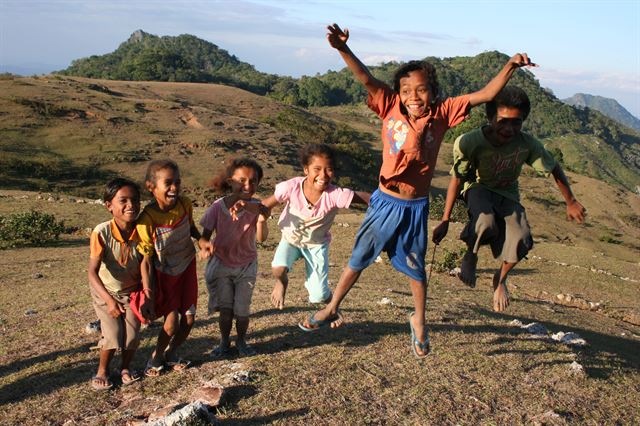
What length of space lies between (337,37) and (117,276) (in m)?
2.28

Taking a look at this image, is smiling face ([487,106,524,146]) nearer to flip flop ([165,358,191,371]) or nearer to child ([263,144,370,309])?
child ([263,144,370,309])

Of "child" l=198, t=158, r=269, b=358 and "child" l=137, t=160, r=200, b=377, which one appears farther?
"child" l=198, t=158, r=269, b=358

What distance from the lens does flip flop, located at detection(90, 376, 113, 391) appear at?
171 inches

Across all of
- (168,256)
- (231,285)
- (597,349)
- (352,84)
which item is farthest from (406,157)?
(352,84)

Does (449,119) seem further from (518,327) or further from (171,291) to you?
(518,327)

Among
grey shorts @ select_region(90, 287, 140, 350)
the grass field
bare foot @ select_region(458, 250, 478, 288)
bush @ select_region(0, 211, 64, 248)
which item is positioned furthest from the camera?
bush @ select_region(0, 211, 64, 248)

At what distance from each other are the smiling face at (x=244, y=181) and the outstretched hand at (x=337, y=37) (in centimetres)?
116

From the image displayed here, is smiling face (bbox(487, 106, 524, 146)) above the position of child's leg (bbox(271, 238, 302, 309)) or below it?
above

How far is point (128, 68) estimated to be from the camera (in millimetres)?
68812

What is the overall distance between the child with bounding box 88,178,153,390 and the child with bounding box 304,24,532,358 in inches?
62.1

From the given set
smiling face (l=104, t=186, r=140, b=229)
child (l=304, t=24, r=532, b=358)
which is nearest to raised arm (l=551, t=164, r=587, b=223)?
child (l=304, t=24, r=532, b=358)

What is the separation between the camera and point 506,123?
4469 mm

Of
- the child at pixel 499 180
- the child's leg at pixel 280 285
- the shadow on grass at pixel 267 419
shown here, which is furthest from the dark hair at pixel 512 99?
the shadow on grass at pixel 267 419

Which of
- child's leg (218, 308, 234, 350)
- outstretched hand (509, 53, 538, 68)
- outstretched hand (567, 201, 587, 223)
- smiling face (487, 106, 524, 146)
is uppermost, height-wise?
outstretched hand (509, 53, 538, 68)
